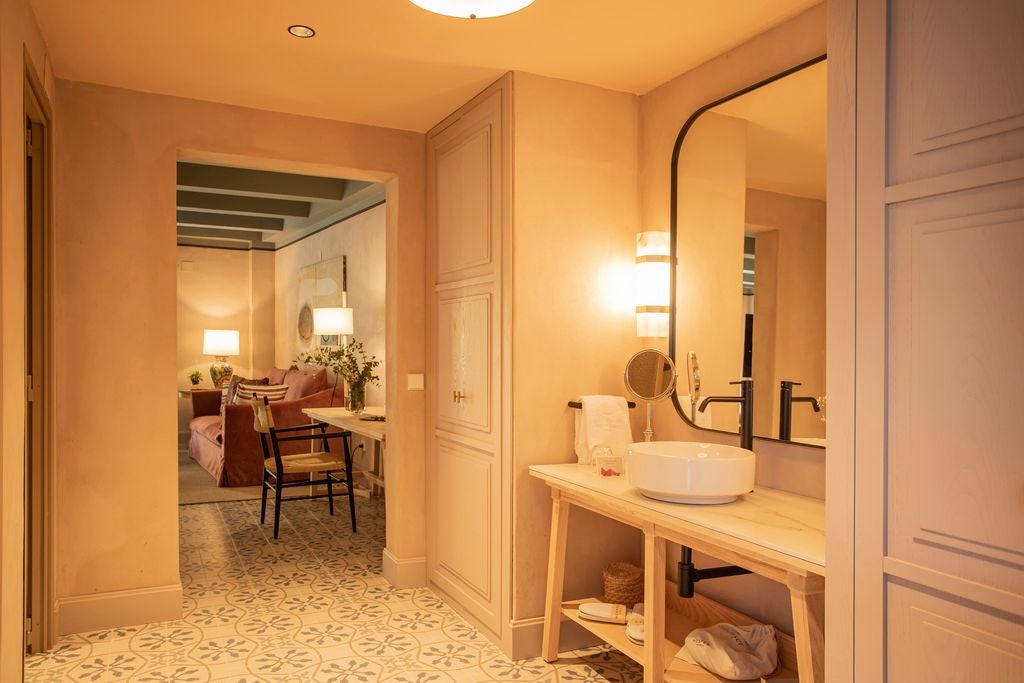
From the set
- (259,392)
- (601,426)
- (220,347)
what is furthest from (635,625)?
(220,347)

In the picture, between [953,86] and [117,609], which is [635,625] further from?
[117,609]

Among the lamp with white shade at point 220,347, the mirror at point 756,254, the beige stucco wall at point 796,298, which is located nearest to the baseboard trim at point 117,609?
the mirror at point 756,254

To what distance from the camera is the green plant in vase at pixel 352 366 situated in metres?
5.32

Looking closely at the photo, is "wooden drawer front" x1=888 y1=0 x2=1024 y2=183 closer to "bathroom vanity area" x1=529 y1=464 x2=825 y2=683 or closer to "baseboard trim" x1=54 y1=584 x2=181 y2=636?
"bathroom vanity area" x1=529 y1=464 x2=825 y2=683

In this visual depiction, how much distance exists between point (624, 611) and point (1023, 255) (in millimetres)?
1884

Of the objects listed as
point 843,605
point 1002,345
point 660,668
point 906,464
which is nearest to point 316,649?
point 660,668

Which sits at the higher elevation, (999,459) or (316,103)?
(316,103)

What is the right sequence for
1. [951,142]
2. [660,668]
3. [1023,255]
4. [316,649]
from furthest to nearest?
[316,649] < [660,668] < [951,142] < [1023,255]

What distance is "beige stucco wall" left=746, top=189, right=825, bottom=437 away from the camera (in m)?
2.37

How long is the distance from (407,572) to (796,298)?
7.64 ft

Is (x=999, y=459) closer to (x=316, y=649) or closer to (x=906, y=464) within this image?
(x=906, y=464)

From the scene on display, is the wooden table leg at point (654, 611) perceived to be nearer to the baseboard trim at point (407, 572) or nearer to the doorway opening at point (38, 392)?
the baseboard trim at point (407, 572)

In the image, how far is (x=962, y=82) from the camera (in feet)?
4.71

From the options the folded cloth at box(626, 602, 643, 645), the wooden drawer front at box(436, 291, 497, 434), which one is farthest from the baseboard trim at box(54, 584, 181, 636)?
the folded cloth at box(626, 602, 643, 645)
